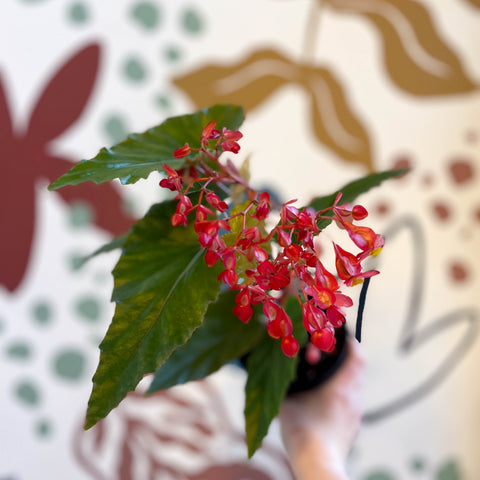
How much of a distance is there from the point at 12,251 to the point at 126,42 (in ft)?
Answer: 1.25

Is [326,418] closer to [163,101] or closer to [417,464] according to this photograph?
[417,464]

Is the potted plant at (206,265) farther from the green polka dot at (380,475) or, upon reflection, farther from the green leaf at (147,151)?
the green polka dot at (380,475)

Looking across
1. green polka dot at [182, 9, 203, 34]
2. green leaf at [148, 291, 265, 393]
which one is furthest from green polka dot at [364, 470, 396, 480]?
green polka dot at [182, 9, 203, 34]

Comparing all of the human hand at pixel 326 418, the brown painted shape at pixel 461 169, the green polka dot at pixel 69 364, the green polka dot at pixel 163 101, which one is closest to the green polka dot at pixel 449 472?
the human hand at pixel 326 418

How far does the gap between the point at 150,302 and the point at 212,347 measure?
14 centimetres

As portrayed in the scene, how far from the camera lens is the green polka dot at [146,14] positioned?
0.79 metres

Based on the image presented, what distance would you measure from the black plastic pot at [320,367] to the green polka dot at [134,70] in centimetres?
53

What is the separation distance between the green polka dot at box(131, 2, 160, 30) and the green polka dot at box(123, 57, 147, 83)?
0.19 feet

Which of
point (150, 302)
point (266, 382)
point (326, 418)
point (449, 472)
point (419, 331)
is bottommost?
point (449, 472)

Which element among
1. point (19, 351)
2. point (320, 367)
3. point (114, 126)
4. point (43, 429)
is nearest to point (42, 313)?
point (19, 351)

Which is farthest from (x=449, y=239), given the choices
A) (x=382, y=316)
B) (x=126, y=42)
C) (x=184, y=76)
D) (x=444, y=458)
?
(x=126, y=42)

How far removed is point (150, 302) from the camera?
0.33 metres

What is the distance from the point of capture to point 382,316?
0.75 m

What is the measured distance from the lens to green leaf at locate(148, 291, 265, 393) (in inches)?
17.1
